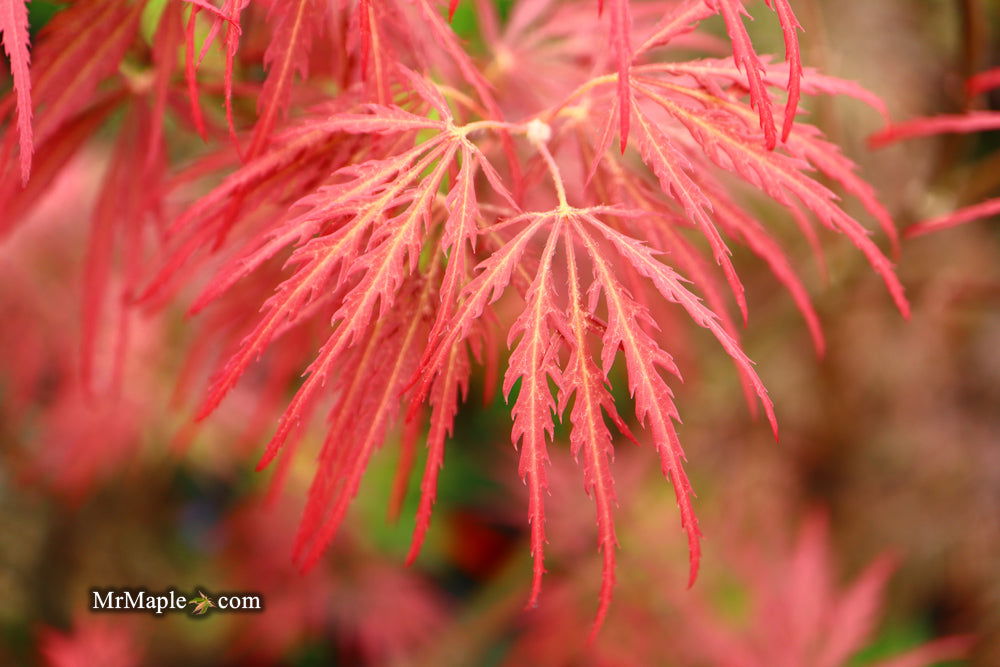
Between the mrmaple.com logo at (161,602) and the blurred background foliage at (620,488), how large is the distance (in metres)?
0.07

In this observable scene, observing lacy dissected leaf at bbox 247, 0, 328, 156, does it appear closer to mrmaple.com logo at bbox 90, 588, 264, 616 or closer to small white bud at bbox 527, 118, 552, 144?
small white bud at bbox 527, 118, 552, 144

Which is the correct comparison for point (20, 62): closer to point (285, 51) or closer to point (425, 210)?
→ point (285, 51)

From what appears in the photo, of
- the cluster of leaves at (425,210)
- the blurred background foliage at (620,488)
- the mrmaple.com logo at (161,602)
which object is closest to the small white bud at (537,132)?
the cluster of leaves at (425,210)

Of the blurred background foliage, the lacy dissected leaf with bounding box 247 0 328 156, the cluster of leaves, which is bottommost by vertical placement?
the blurred background foliage

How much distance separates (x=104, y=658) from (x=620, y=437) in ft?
4.38

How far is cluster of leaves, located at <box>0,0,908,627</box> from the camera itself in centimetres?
49

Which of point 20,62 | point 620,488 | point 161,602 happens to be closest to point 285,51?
point 20,62

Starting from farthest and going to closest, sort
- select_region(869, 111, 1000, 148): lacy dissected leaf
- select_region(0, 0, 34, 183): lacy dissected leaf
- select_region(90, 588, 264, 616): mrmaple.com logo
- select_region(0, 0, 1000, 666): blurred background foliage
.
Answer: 1. select_region(0, 0, 1000, 666): blurred background foliage
2. select_region(90, 588, 264, 616): mrmaple.com logo
3. select_region(869, 111, 1000, 148): lacy dissected leaf
4. select_region(0, 0, 34, 183): lacy dissected leaf

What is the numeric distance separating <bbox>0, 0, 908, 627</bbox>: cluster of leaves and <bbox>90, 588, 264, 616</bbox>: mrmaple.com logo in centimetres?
39

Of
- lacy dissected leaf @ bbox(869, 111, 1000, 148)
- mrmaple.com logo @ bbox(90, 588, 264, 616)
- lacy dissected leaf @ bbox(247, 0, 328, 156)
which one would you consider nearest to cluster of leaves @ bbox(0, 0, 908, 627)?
lacy dissected leaf @ bbox(247, 0, 328, 156)

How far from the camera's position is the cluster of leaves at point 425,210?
1.62ft

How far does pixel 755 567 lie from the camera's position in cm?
130

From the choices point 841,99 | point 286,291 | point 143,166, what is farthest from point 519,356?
point 841,99

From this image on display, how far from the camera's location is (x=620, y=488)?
5.02 feet
